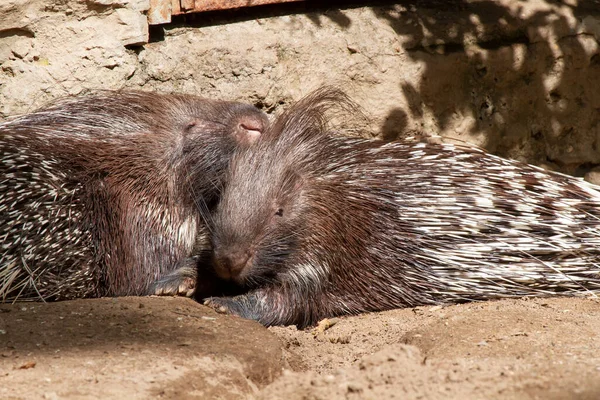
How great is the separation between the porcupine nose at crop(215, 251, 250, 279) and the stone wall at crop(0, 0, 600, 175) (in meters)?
1.10

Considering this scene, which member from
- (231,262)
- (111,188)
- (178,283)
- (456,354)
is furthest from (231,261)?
(456,354)

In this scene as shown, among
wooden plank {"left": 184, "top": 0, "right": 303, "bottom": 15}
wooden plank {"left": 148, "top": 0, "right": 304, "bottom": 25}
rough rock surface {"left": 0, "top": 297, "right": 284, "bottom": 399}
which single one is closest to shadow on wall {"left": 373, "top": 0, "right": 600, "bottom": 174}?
wooden plank {"left": 184, "top": 0, "right": 303, "bottom": 15}

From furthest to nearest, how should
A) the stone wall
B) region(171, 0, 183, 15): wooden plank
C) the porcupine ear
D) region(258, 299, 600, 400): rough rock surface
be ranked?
region(171, 0, 183, 15): wooden plank < the stone wall < the porcupine ear < region(258, 299, 600, 400): rough rock surface

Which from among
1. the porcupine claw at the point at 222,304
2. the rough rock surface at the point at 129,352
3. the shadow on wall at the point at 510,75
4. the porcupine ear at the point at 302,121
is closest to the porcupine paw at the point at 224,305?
the porcupine claw at the point at 222,304

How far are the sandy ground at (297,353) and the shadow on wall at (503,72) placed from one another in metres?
1.31

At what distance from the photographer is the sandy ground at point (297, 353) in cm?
216

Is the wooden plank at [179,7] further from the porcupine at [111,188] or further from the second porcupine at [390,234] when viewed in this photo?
the second porcupine at [390,234]

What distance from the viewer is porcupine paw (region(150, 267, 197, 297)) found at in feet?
11.0

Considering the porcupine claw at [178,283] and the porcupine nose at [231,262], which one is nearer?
the porcupine nose at [231,262]

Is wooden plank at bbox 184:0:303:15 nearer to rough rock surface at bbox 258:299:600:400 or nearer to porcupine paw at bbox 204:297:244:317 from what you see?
porcupine paw at bbox 204:297:244:317

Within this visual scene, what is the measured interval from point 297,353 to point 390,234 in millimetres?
754

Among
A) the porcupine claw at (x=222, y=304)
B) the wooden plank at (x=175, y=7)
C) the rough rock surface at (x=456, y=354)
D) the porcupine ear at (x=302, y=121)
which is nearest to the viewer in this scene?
the rough rock surface at (x=456, y=354)

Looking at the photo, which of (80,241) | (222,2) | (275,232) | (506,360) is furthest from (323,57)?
(506,360)

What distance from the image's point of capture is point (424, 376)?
2.19 m
